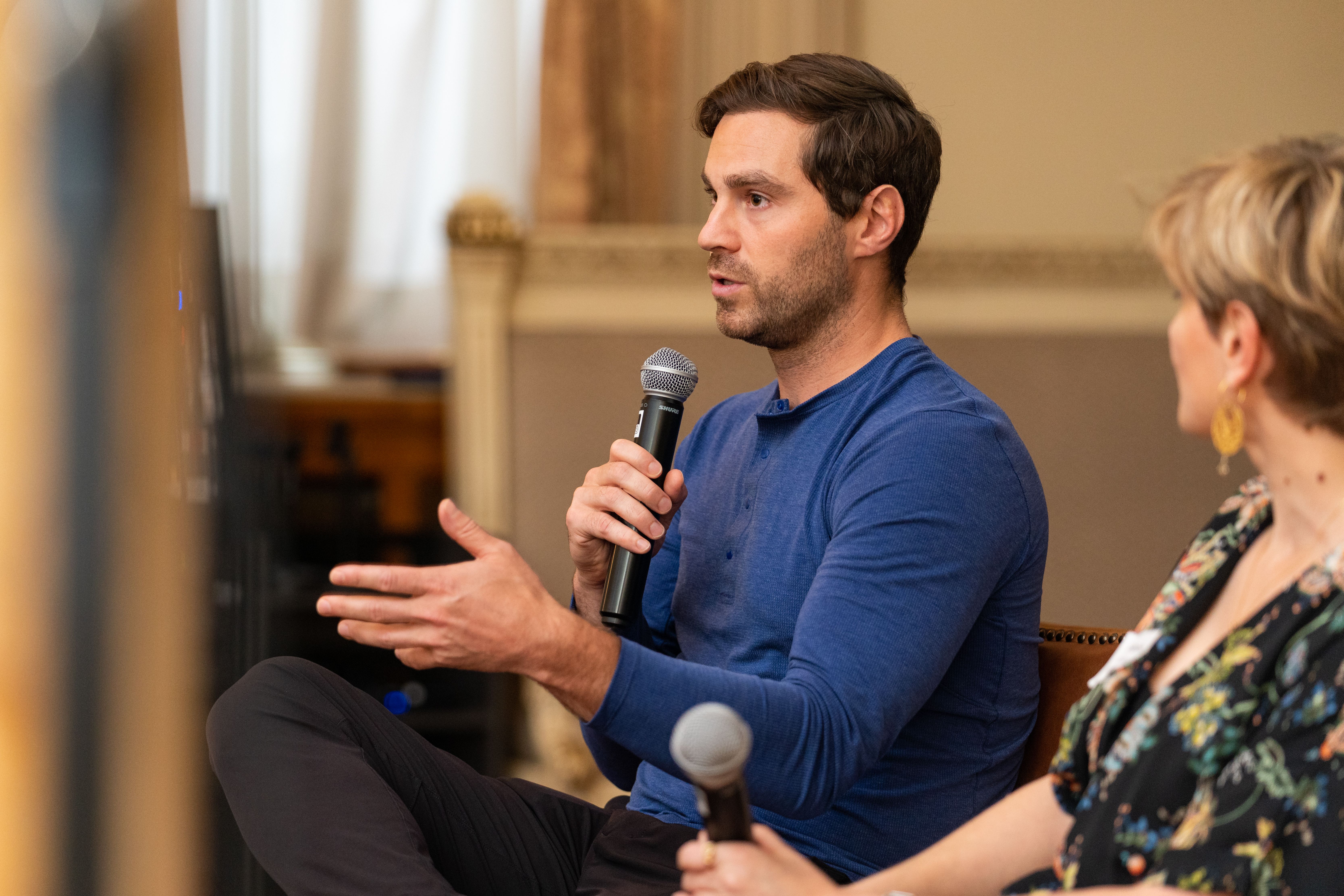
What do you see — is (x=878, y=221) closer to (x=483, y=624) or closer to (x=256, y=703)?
(x=483, y=624)

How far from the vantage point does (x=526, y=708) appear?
106 inches

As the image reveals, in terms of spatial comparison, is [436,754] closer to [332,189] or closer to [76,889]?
[76,889]

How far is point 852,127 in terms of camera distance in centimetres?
131

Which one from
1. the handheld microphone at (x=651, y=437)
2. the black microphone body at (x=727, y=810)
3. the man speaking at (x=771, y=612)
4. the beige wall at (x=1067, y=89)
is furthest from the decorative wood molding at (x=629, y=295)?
the black microphone body at (x=727, y=810)

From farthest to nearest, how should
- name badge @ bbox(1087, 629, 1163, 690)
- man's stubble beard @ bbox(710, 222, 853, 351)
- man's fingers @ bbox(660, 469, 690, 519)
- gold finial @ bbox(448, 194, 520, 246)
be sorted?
gold finial @ bbox(448, 194, 520, 246) → man's stubble beard @ bbox(710, 222, 853, 351) → man's fingers @ bbox(660, 469, 690, 519) → name badge @ bbox(1087, 629, 1163, 690)

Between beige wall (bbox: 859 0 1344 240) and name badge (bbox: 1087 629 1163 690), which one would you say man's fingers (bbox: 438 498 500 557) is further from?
beige wall (bbox: 859 0 1344 240)

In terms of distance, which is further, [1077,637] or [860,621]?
[1077,637]

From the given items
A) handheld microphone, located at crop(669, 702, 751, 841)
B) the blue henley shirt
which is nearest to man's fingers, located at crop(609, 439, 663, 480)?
the blue henley shirt

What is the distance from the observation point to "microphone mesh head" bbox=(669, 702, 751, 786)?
618 millimetres

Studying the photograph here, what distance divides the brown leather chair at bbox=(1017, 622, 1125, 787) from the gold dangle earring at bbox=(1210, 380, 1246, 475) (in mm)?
438

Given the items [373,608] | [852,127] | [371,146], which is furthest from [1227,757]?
[371,146]

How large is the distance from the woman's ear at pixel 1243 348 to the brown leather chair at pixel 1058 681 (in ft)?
1.54

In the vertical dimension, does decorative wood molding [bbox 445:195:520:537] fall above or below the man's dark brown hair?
below

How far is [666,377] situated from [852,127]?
1.24ft
